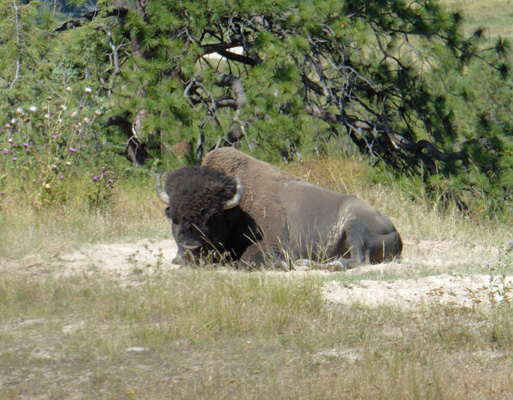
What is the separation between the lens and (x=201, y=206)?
727cm

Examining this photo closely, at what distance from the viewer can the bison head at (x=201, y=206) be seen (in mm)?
7238

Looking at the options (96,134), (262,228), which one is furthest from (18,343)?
(96,134)

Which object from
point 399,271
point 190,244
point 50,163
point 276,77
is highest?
point 276,77

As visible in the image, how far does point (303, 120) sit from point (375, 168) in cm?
169

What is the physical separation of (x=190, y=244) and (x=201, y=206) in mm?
422

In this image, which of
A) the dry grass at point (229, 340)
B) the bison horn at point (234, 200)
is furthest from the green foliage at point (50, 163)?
the bison horn at point (234, 200)

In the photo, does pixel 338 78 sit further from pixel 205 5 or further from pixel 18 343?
pixel 18 343

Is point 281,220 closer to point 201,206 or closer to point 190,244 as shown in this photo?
point 201,206

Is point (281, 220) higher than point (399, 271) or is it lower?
higher

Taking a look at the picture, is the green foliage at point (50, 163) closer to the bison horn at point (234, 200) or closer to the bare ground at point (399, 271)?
the bare ground at point (399, 271)

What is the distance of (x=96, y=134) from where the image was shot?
485 inches

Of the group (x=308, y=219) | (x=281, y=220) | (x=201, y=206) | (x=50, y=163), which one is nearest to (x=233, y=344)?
(x=201, y=206)

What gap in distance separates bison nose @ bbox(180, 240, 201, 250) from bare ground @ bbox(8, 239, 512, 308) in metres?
0.29

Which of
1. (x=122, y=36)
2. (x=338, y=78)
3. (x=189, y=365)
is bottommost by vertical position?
(x=189, y=365)
